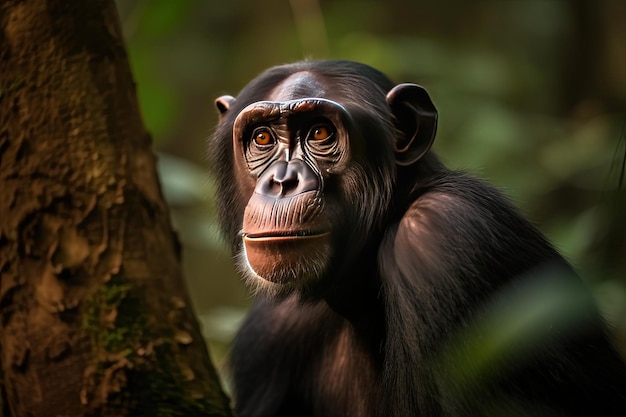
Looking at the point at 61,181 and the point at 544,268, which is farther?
the point at 544,268

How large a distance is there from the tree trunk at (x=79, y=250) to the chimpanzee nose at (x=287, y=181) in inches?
16.7

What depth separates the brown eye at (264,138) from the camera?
10.5 ft

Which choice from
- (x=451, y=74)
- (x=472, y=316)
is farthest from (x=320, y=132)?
(x=451, y=74)

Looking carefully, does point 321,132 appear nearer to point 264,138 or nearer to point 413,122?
point 264,138

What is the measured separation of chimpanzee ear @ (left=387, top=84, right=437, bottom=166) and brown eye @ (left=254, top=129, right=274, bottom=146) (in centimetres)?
51

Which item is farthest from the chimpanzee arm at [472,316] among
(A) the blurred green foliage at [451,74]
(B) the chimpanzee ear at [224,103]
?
(B) the chimpanzee ear at [224,103]

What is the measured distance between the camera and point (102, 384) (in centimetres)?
254

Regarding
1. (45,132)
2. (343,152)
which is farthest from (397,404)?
(45,132)

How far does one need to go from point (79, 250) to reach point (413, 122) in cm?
143

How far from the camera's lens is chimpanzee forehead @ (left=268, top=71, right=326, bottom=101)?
129 inches

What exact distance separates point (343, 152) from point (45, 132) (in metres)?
1.10

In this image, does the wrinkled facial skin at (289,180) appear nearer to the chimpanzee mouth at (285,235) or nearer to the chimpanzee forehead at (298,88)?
the chimpanzee mouth at (285,235)

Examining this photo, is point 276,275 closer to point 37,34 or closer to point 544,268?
point 544,268

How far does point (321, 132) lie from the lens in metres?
3.13
